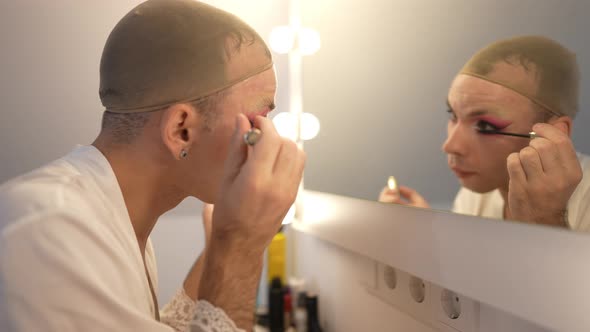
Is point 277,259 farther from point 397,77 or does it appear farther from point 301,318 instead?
point 397,77

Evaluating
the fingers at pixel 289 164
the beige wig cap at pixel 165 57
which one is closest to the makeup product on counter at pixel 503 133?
the fingers at pixel 289 164

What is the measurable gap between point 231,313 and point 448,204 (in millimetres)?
369

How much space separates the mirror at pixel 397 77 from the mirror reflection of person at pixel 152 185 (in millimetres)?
239

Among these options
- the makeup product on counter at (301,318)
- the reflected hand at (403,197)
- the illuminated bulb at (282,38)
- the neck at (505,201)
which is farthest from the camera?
the illuminated bulb at (282,38)

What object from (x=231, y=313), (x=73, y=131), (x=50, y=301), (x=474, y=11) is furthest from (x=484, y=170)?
(x=73, y=131)

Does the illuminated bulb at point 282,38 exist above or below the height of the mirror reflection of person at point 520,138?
above

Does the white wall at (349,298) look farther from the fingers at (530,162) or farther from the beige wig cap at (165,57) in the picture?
the beige wig cap at (165,57)

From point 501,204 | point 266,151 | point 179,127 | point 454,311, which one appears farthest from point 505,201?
point 179,127

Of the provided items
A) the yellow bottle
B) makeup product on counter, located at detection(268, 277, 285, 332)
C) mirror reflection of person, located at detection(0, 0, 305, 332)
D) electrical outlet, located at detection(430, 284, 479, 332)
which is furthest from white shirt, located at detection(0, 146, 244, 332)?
the yellow bottle

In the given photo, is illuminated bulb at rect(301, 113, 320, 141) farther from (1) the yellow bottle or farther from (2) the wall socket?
(2) the wall socket

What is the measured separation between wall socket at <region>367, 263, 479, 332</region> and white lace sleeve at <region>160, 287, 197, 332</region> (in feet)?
1.31

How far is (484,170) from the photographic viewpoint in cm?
68

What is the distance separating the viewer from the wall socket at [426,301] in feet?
2.43

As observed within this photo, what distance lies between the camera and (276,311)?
137 cm
